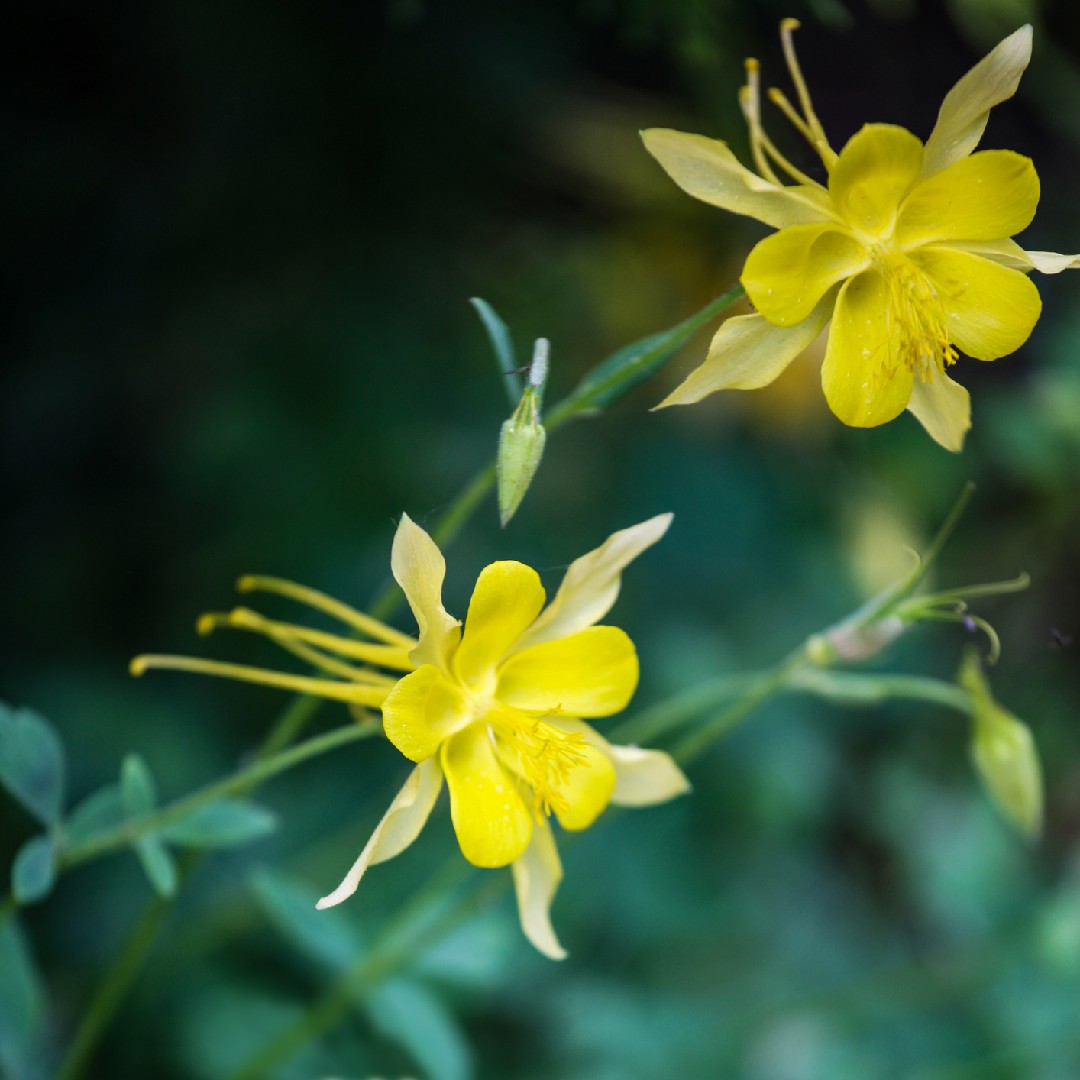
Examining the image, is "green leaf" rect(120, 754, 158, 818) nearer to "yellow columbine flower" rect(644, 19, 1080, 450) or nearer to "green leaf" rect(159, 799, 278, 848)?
"green leaf" rect(159, 799, 278, 848)

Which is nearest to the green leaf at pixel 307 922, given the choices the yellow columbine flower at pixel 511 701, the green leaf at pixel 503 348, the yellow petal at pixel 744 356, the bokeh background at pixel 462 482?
the bokeh background at pixel 462 482

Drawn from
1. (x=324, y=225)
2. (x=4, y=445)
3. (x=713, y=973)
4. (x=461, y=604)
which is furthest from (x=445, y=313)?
(x=713, y=973)

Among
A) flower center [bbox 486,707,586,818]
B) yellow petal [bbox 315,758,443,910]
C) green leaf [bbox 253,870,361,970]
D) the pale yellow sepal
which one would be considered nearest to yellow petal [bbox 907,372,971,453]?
the pale yellow sepal

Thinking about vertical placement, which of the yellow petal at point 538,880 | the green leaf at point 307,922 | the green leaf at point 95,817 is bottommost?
the green leaf at point 307,922

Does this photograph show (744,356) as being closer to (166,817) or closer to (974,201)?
(974,201)

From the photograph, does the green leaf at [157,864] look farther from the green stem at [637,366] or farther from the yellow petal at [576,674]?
the green stem at [637,366]

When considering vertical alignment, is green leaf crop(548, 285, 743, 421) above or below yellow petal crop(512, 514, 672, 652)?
above

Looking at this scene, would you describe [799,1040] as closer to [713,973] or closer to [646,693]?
[713,973]
